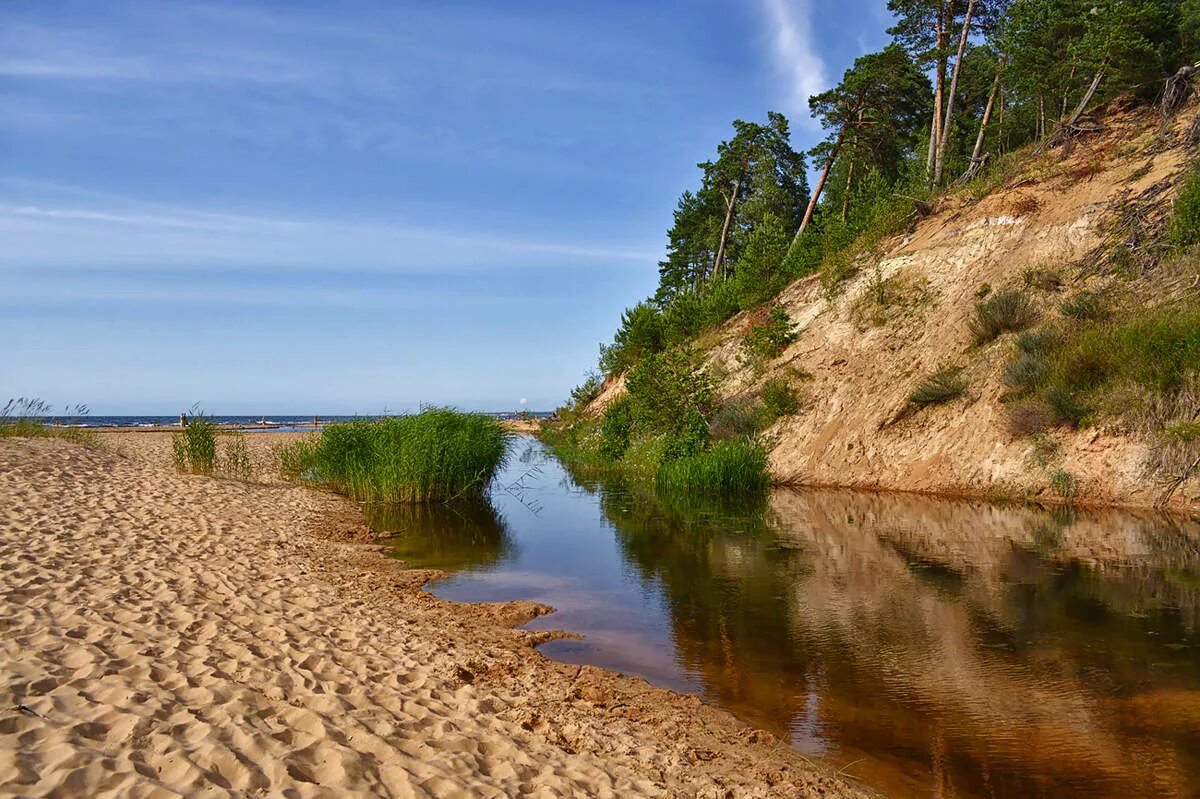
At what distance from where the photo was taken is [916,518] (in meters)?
16.8

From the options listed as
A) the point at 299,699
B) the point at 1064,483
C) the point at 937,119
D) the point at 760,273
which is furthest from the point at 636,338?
the point at 299,699

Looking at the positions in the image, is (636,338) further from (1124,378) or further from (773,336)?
(1124,378)

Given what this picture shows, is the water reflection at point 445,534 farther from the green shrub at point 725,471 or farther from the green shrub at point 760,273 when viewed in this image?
the green shrub at point 760,273

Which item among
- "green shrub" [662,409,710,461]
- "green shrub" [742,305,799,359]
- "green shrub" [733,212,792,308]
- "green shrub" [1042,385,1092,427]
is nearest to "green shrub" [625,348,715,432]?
"green shrub" [662,409,710,461]

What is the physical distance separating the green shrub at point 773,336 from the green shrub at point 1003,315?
6808mm

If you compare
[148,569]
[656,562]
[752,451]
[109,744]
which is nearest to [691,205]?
[752,451]

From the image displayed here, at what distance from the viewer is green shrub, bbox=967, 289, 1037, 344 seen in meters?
21.9

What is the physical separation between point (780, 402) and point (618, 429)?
293 inches

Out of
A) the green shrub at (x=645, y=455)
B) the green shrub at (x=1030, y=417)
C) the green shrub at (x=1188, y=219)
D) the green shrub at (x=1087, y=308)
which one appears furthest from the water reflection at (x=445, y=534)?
the green shrub at (x=1188, y=219)

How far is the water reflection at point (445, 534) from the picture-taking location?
13523mm

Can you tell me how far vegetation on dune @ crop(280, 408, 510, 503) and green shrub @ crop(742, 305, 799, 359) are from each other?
10.7 m

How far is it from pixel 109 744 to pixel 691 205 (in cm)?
5515

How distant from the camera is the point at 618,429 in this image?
99.3 feet

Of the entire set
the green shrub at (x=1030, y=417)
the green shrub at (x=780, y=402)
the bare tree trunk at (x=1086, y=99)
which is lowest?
the green shrub at (x=1030, y=417)
